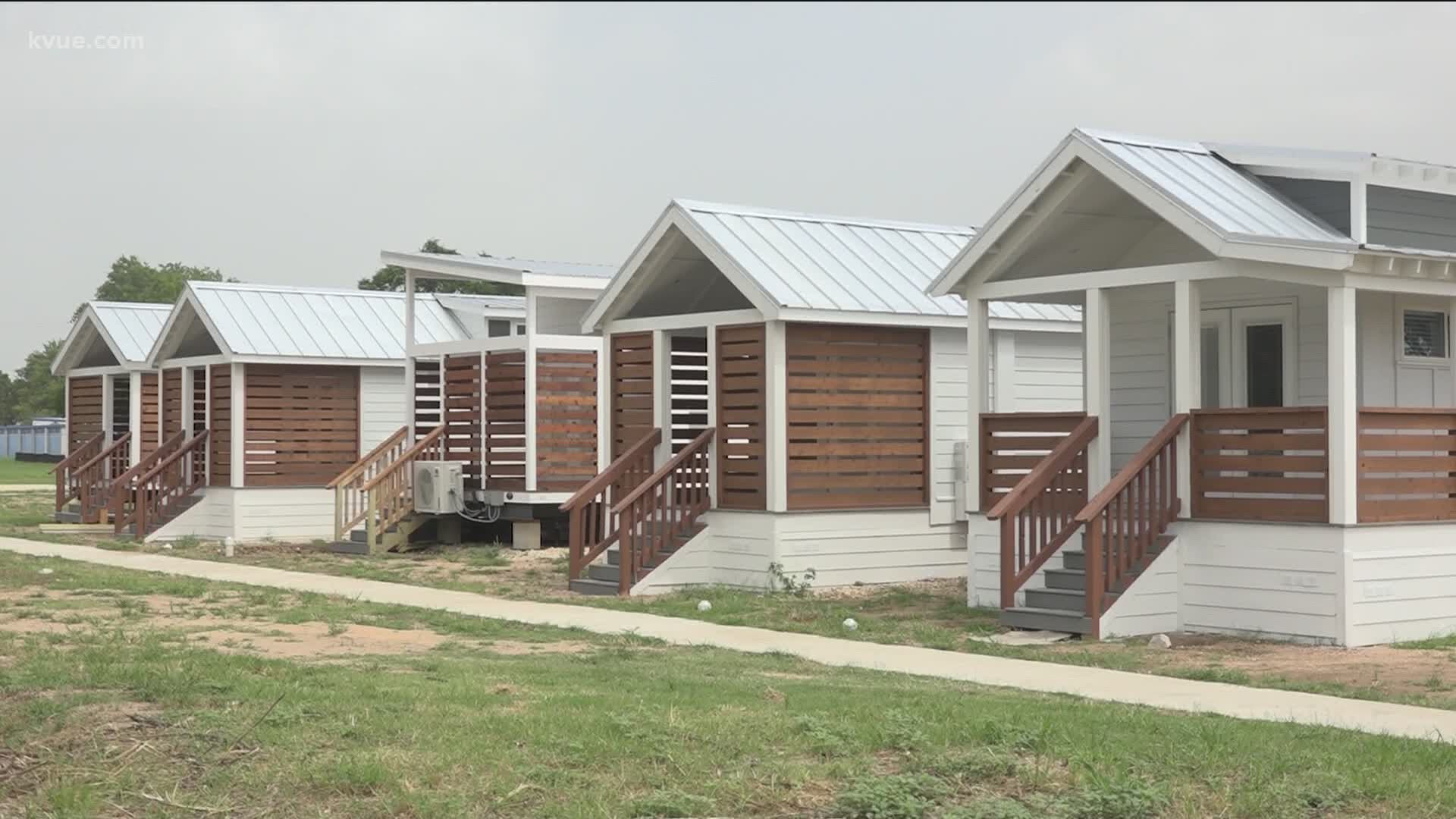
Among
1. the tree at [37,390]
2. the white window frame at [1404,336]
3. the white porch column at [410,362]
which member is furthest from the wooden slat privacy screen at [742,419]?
the tree at [37,390]

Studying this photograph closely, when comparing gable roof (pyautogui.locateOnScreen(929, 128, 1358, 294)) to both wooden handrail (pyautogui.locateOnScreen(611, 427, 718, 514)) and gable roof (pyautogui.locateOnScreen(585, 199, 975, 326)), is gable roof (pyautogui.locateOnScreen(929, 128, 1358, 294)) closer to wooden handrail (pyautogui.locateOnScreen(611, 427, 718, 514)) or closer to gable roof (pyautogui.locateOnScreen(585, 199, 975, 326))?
gable roof (pyautogui.locateOnScreen(585, 199, 975, 326))

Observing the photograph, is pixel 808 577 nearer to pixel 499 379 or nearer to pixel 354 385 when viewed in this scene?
pixel 499 379

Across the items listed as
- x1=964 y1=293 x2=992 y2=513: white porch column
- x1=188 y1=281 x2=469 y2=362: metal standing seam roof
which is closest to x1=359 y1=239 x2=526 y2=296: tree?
x1=188 y1=281 x2=469 y2=362: metal standing seam roof

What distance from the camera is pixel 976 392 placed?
1767cm

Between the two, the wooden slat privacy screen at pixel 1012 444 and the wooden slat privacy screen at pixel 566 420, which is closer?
the wooden slat privacy screen at pixel 1012 444

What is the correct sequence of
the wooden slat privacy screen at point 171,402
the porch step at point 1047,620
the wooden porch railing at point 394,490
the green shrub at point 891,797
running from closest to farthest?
the green shrub at point 891,797
the porch step at point 1047,620
the wooden porch railing at point 394,490
the wooden slat privacy screen at point 171,402

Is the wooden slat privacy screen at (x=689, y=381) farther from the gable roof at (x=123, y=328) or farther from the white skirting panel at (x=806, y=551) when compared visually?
the gable roof at (x=123, y=328)

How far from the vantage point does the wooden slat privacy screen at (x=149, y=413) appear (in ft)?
109

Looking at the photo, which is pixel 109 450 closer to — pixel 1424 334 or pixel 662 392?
pixel 662 392

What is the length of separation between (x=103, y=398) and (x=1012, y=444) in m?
23.3

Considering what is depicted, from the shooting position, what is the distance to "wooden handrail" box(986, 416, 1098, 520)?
52.1 feet

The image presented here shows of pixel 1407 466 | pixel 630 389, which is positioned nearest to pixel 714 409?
pixel 630 389

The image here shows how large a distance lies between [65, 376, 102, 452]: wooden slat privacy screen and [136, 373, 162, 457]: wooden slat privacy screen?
2823 mm

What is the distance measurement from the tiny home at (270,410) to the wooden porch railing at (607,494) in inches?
366
